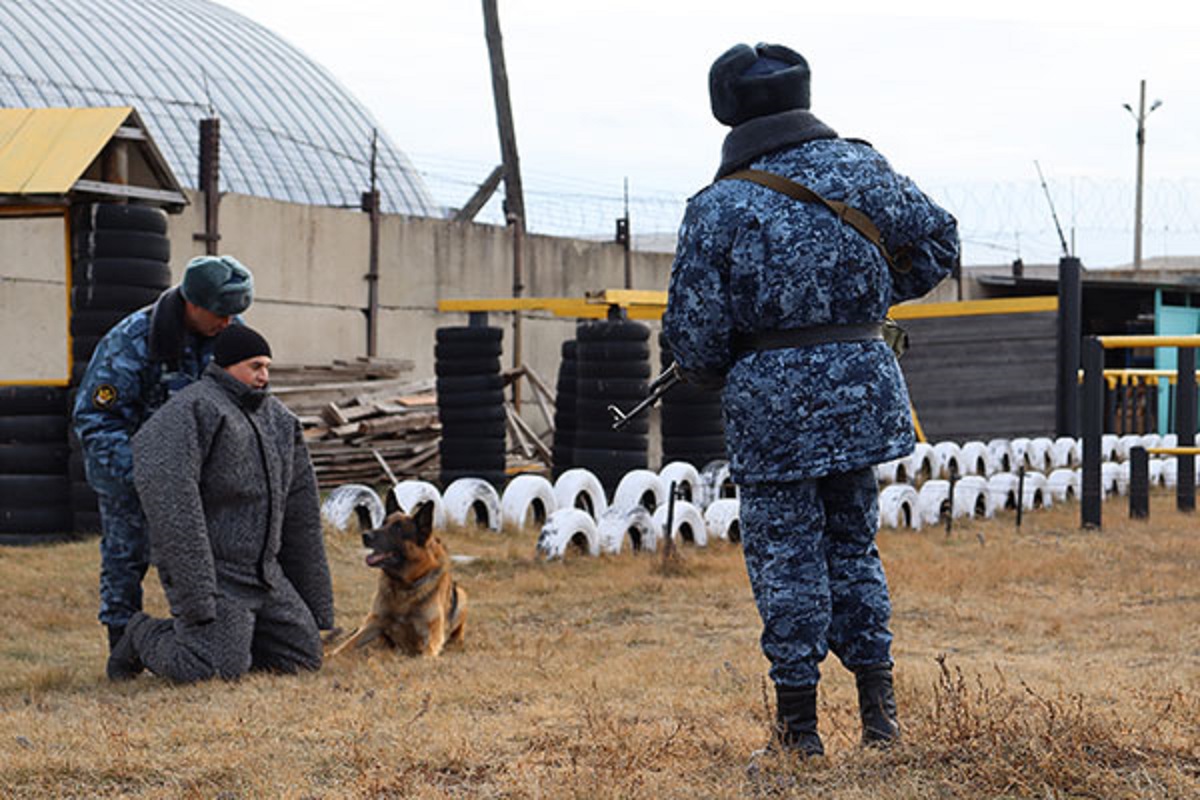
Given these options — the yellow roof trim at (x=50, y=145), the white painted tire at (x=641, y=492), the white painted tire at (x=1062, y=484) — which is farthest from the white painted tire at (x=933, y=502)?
the yellow roof trim at (x=50, y=145)

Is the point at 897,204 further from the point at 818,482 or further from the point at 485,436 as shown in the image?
the point at 485,436

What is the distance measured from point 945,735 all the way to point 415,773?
1486mm

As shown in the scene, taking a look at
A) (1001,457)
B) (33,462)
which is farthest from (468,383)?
(1001,457)

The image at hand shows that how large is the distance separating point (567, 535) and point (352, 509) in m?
1.75

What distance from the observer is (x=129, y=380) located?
6.77 metres

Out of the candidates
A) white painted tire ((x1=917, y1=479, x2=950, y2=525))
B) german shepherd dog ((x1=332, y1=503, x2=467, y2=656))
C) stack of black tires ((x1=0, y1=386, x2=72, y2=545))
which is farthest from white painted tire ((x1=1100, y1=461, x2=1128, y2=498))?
german shepherd dog ((x1=332, y1=503, x2=467, y2=656))

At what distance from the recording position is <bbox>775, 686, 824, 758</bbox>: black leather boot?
4.37 metres

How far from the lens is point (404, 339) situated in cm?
1928

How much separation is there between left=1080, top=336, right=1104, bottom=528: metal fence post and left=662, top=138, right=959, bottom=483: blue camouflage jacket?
934 cm

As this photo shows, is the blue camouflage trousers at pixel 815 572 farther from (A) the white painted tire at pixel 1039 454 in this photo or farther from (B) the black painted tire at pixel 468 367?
(A) the white painted tire at pixel 1039 454

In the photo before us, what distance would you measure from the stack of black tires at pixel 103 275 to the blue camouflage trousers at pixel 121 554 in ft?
15.3

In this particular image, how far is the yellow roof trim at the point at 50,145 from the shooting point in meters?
11.1

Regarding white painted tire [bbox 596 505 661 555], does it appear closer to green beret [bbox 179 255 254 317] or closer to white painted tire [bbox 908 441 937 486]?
green beret [bbox 179 255 254 317]

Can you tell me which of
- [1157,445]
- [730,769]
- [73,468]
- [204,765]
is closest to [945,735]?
[730,769]
